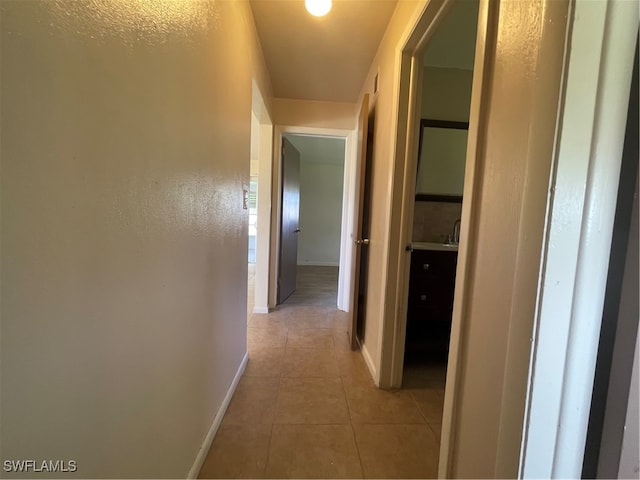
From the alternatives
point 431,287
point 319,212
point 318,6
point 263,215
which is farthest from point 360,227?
point 319,212

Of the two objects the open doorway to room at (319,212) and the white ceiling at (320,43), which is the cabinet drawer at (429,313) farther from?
the open doorway to room at (319,212)

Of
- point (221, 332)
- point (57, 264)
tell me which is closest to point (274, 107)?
point (221, 332)

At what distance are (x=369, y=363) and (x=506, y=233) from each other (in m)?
1.67

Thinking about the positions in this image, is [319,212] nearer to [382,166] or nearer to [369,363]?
[382,166]

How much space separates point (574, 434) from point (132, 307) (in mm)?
1016

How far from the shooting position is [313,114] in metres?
3.09

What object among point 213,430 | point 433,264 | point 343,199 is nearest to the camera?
point 213,430

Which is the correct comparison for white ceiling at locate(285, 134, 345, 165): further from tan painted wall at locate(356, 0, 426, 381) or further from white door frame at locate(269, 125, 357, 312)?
tan painted wall at locate(356, 0, 426, 381)

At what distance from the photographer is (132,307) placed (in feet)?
2.36

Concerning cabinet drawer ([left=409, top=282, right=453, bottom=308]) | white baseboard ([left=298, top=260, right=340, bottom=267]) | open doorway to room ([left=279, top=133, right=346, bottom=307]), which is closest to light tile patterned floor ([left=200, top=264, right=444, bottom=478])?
cabinet drawer ([left=409, top=282, right=453, bottom=308])

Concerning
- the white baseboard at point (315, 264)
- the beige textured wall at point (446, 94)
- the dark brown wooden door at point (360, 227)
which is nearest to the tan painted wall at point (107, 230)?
the dark brown wooden door at point (360, 227)

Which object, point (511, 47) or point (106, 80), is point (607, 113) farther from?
point (106, 80)

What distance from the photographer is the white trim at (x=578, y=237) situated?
1.52 ft

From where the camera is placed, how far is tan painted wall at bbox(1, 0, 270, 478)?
44cm
